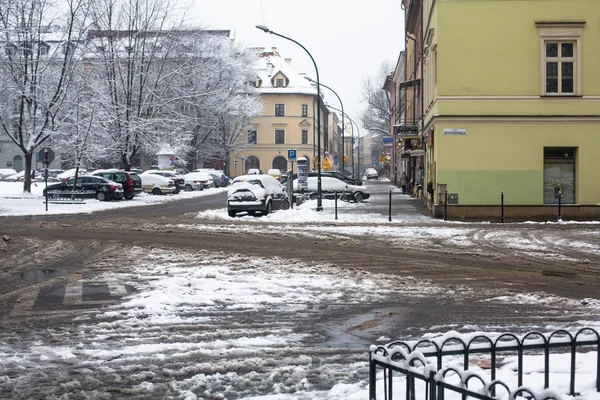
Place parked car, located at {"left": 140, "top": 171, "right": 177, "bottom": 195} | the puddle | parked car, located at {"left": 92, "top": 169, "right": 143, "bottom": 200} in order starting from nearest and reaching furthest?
1. the puddle
2. parked car, located at {"left": 92, "top": 169, "right": 143, "bottom": 200}
3. parked car, located at {"left": 140, "top": 171, "right": 177, "bottom": 195}

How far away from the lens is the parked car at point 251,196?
29625mm

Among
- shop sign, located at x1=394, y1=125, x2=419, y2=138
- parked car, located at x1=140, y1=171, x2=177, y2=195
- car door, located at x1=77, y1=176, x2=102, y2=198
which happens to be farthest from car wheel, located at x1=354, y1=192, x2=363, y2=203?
parked car, located at x1=140, y1=171, x2=177, y2=195

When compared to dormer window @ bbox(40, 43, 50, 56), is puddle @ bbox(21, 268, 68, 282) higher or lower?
lower

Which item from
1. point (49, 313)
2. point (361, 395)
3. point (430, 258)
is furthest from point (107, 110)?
point (361, 395)

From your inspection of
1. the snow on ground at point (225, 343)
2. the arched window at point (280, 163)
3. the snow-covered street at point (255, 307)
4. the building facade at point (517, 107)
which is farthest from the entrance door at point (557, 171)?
the arched window at point (280, 163)

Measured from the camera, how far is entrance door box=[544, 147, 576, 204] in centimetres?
2780

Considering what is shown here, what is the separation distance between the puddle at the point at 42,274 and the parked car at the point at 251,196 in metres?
15.7

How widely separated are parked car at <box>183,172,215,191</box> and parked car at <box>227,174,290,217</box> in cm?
3112

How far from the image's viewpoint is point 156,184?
5256 cm

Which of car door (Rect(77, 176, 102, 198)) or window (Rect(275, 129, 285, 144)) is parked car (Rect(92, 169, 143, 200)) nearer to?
car door (Rect(77, 176, 102, 198))

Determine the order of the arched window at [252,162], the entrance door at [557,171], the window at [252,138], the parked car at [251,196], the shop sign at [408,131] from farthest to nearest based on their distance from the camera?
1. the arched window at [252,162]
2. the window at [252,138]
3. the shop sign at [408,131]
4. the parked car at [251,196]
5. the entrance door at [557,171]

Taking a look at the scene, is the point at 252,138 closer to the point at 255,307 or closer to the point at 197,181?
the point at 197,181

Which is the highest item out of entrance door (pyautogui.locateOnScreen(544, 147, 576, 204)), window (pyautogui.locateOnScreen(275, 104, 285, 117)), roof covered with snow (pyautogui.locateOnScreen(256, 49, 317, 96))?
roof covered with snow (pyautogui.locateOnScreen(256, 49, 317, 96))

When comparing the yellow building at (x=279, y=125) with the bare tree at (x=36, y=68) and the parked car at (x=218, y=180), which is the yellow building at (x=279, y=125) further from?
the bare tree at (x=36, y=68)
